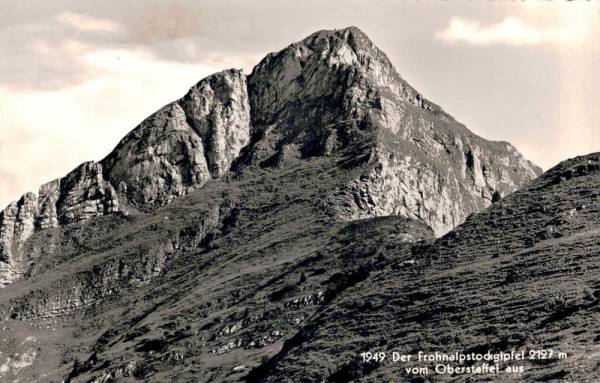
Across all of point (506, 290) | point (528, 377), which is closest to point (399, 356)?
point (506, 290)

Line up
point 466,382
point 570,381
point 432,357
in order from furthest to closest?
point 432,357 < point 466,382 < point 570,381

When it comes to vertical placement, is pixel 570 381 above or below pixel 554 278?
below

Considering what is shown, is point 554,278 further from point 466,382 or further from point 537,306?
point 466,382

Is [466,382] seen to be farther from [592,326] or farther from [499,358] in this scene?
[592,326]

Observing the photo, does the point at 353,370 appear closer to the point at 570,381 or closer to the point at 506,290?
the point at 506,290

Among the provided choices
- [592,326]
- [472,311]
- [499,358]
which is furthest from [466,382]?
[472,311]

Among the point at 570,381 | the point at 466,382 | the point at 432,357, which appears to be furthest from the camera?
the point at 432,357

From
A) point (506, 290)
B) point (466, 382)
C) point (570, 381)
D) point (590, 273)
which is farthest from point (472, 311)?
point (570, 381)

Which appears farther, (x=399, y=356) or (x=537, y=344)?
(x=399, y=356)

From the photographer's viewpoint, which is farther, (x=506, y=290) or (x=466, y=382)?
(x=506, y=290)
